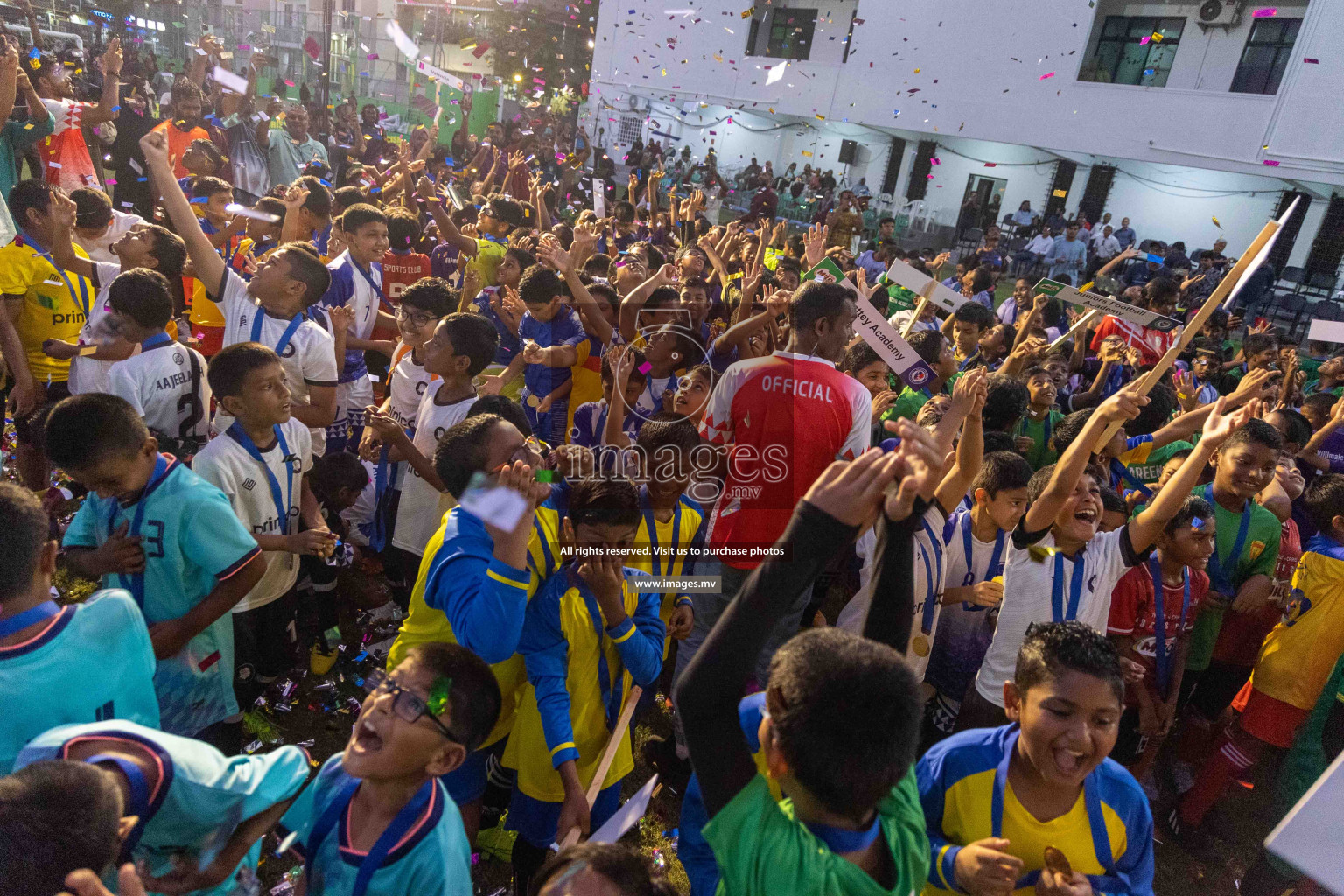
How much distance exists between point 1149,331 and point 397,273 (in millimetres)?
6069

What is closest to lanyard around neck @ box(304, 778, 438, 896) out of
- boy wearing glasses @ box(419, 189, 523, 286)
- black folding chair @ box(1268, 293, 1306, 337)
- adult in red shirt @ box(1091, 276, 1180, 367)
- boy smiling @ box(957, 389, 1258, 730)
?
boy smiling @ box(957, 389, 1258, 730)

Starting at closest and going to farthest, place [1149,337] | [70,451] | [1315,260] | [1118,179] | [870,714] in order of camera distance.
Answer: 1. [870,714]
2. [70,451]
3. [1149,337]
4. [1315,260]
5. [1118,179]

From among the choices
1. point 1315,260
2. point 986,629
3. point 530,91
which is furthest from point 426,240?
point 530,91

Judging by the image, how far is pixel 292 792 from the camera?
1.72 metres

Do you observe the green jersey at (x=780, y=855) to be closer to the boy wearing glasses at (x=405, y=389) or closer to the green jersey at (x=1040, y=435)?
the boy wearing glasses at (x=405, y=389)

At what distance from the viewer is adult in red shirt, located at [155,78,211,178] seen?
8.33 metres

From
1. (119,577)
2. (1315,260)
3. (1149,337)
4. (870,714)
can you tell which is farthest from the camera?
(1315,260)

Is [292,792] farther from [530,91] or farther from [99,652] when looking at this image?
[530,91]

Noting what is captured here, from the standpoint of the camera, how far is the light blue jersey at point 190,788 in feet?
4.72

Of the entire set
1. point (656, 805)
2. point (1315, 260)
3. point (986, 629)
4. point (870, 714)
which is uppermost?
point (1315, 260)

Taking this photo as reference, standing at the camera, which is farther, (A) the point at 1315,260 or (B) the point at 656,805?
(A) the point at 1315,260

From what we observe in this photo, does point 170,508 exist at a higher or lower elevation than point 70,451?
lower

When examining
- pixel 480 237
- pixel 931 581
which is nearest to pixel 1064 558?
pixel 931 581

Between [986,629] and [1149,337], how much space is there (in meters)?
4.33
